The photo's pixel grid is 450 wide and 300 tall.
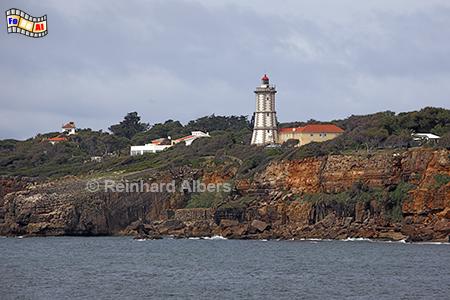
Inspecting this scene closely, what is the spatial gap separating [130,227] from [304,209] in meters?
18.4

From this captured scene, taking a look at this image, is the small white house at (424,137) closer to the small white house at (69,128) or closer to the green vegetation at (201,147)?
the green vegetation at (201,147)

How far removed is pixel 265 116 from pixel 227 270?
50.5 meters

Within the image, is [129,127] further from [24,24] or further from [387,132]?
[24,24]

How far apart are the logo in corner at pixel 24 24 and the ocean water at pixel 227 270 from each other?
1180cm

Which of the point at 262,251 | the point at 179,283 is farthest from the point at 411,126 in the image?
the point at 179,283

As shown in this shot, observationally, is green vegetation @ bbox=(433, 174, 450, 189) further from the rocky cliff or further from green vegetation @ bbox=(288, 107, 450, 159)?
green vegetation @ bbox=(288, 107, 450, 159)

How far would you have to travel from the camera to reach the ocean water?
50.2 meters

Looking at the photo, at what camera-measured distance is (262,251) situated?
239 ft

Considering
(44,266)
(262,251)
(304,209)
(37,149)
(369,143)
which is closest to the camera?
(44,266)

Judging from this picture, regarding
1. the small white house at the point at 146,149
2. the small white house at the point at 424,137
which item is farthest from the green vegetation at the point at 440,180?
the small white house at the point at 146,149

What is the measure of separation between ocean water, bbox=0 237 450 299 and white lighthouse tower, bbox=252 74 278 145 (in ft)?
90.4

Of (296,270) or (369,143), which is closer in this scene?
(296,270)

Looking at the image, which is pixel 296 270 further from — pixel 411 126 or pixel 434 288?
pixel 411 126

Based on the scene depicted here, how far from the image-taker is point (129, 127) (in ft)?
578
